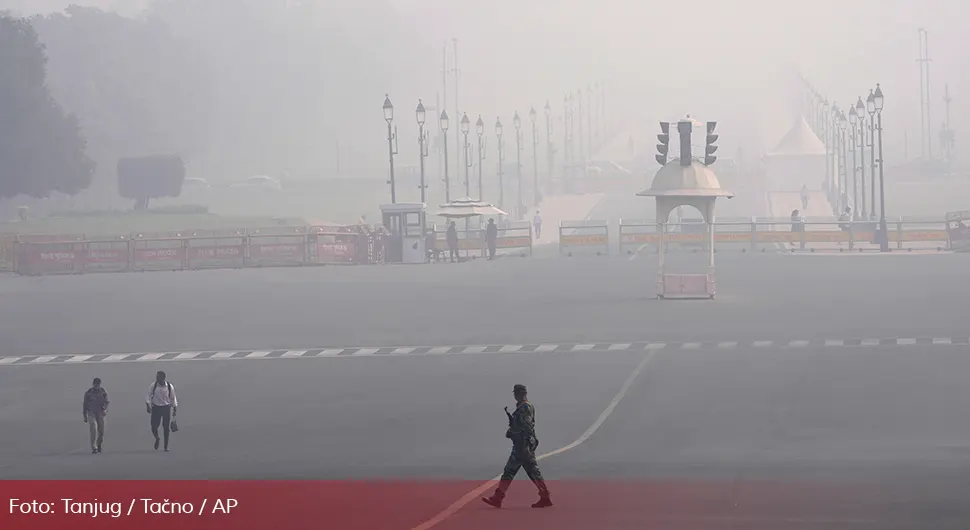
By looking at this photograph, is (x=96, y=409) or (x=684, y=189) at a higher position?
(x=684, y=189)

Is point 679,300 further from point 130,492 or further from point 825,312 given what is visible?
point 130,492

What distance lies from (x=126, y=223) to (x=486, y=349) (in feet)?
229

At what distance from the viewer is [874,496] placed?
1742 cm

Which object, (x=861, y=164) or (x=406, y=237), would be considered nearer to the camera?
(x=406, y=237)

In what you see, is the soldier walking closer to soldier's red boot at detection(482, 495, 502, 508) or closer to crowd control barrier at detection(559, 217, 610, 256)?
soldier's red boot at detection(482, 495, 502, 508)

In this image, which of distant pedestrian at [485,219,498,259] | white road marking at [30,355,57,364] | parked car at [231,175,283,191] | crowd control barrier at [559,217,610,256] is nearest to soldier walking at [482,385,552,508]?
white road marking at [30,355,57,364]

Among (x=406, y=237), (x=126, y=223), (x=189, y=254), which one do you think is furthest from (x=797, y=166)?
(x=189, y=254)

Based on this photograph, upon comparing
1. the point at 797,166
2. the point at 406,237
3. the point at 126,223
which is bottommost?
the point at 406,237

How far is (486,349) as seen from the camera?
35.3 meters

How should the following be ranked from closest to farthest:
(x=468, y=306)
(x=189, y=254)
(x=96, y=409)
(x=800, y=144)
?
1. (x=96, y=409)
2. (x=468, y=306)
3. (x=189, y=254)
4. (x=800, y=144)

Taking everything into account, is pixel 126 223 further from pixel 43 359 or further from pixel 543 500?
pixel 543 500

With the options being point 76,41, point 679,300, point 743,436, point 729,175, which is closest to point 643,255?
point 679,300

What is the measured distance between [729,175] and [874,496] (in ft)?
503

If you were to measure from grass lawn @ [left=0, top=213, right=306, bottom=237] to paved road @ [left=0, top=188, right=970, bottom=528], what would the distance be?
43363mm
